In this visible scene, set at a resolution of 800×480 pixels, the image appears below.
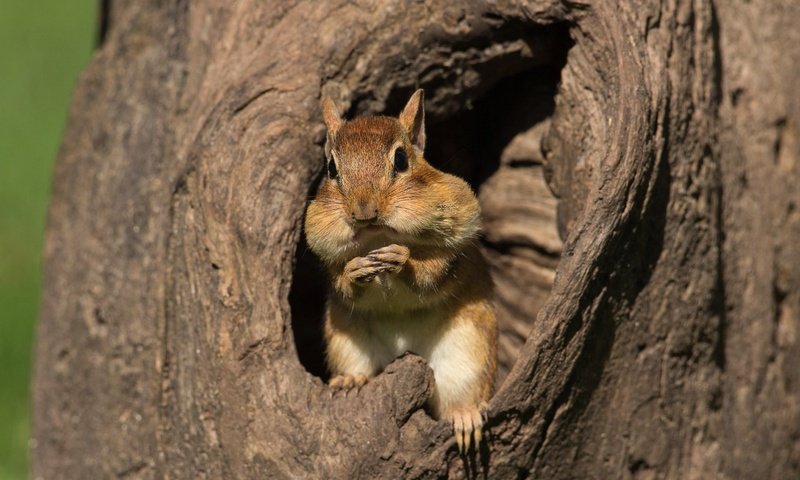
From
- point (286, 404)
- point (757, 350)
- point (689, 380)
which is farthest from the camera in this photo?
point (757, 350)

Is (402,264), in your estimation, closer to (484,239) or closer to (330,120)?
(330,120)

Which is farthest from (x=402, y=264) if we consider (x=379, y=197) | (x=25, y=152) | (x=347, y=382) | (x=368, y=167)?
(x=25, y=152)

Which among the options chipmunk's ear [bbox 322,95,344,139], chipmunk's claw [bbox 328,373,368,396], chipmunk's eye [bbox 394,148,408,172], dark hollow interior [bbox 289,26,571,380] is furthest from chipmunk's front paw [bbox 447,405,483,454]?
chipmunk's ear [bbox 322,95,344,139]

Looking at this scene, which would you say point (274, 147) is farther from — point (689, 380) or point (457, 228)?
point (689, 380)

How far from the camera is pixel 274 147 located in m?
4.29

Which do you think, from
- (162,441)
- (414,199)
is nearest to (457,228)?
(414,199)

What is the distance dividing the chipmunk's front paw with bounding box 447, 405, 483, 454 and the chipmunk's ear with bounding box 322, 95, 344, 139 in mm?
1184

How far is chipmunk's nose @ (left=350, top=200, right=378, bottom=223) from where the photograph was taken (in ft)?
12.5

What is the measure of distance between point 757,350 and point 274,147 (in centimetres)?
234

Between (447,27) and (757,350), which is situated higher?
(447,27)

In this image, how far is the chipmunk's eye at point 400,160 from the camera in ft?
13.2

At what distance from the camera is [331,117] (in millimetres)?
4223

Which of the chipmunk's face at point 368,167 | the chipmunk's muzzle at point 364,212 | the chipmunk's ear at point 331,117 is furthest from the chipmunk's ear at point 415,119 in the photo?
the chipmunk's muzzle at point 364,212

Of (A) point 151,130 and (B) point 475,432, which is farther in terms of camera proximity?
(A) point 151,130
